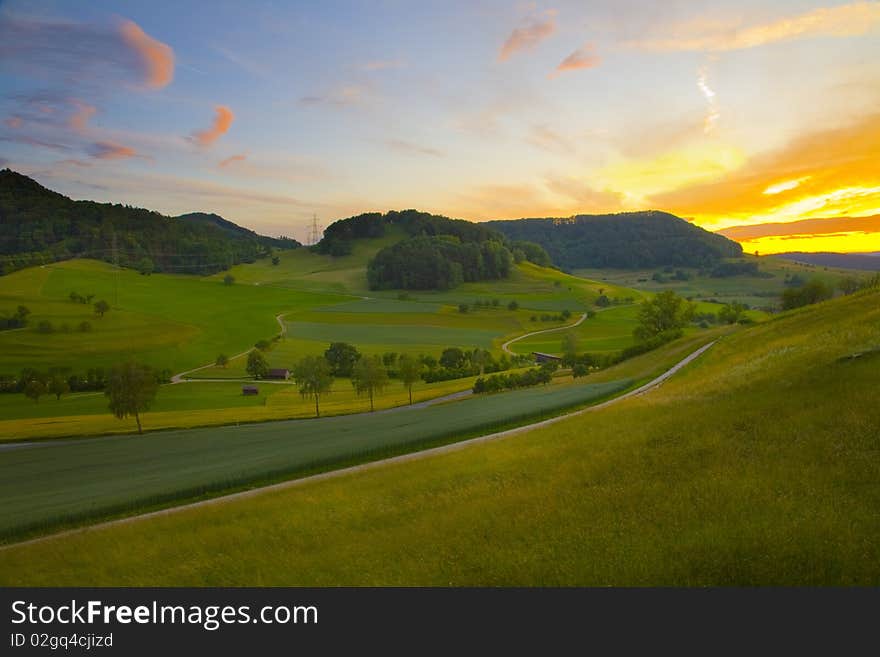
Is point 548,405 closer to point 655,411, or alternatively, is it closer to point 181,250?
point 655,411

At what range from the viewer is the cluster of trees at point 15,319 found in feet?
254

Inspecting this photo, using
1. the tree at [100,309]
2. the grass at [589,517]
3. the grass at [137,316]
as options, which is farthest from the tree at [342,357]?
the grass at [589,517]

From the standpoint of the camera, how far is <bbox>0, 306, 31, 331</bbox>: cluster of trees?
254ft

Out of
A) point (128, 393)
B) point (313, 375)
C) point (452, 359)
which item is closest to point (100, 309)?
point (128, 393)

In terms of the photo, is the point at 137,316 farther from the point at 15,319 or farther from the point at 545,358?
the point at 545,358

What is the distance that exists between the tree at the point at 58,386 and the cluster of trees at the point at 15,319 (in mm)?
22504

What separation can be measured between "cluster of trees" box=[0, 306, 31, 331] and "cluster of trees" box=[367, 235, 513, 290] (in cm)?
9821

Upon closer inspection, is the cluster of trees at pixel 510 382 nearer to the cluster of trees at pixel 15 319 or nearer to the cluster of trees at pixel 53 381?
the cluster of trees at pixel 53 381

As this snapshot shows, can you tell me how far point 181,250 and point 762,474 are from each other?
7482 inches

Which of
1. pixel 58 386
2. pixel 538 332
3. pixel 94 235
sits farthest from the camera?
pixel 94 235

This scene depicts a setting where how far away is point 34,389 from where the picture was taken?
6047cm

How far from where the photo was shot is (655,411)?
64.5 feet

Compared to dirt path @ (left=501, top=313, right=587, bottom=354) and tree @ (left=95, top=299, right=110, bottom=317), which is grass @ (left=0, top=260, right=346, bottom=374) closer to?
tree @ (left=95, top=299, right=110, bottom=317)

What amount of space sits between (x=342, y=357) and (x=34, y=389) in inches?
1625
